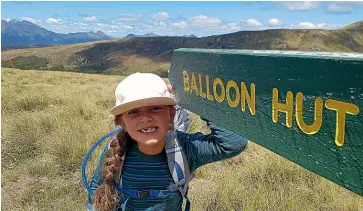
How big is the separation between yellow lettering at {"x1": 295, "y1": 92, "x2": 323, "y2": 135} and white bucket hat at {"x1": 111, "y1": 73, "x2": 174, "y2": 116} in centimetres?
93

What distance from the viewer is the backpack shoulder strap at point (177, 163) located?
2.14 meters

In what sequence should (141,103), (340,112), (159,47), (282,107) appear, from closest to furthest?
(340,112) < (282,107) < (141,103) < (159,47)

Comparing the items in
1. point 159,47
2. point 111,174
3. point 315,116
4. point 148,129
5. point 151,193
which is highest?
point 315,116

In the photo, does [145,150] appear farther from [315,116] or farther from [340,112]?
[340,112]

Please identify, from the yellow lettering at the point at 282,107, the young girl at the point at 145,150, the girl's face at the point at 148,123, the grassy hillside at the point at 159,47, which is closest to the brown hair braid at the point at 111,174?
the young girl at the point at 145,150

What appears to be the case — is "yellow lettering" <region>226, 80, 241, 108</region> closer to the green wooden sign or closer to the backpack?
the green wooden sign

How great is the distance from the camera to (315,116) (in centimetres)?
119

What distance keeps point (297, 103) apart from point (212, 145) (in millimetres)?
893

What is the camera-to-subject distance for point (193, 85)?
80.0 inches

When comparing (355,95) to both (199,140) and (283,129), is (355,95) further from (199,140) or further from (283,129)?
(199,140)

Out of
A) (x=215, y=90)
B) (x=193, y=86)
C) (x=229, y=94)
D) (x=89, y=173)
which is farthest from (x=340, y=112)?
(x=89, y=173)

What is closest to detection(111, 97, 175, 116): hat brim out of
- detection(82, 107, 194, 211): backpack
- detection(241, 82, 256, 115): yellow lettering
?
detection(82, 107, 194, 211): backpack

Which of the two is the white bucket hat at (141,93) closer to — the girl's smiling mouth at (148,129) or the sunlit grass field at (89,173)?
the girl's smiling mouth at (148,129)

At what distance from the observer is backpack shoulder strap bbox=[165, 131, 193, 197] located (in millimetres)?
2145
